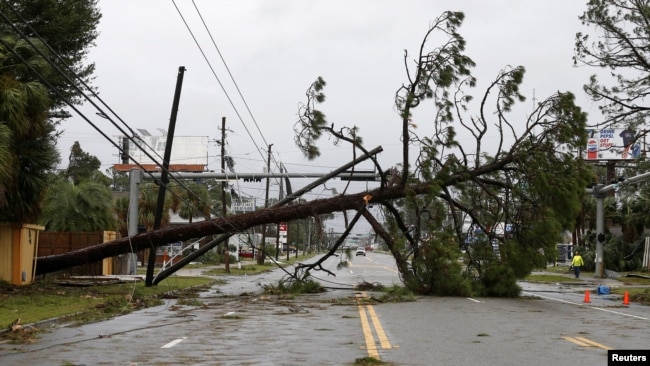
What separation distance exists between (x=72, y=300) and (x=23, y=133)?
5420 millimetres

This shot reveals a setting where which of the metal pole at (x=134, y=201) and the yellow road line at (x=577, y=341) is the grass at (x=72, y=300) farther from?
the yellow road line at (x=577, y=341)

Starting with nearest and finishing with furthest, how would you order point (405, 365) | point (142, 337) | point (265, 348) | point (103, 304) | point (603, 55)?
point (405, 365) → point (265, 348) → point (142, 337) → point (103, 304) → point (603, 55)

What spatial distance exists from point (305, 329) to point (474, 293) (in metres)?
11.9

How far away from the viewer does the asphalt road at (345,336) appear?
37.0 ft

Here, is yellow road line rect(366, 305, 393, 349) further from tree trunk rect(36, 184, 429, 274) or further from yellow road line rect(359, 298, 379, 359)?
tree trunk rect(36, 184, 429, 274)

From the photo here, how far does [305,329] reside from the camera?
15633mm

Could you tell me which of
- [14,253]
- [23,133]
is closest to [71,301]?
[14,253]

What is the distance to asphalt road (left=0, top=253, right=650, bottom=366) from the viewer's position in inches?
444

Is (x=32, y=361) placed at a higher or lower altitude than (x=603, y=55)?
lower

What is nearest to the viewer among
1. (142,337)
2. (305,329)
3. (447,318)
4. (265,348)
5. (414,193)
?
(265,348)

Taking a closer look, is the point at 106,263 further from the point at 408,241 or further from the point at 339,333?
the point at 339,333

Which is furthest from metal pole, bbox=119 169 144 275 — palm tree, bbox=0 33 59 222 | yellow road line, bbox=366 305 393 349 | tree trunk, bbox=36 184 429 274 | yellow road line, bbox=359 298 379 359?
yellow road line, bbox=359 298 379 359

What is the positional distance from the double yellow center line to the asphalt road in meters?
0.02

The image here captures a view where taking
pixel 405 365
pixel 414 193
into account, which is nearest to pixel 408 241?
pixel 414 193
